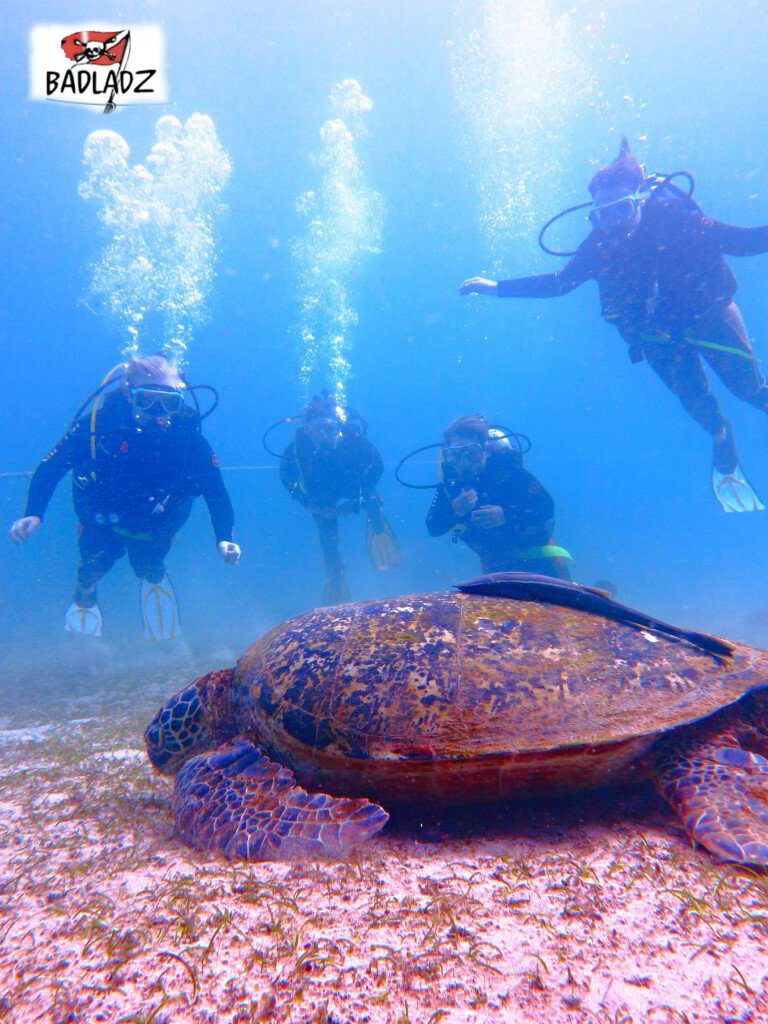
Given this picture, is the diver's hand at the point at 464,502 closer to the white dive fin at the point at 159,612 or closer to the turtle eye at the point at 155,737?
the turtle eye at the point at 155,737

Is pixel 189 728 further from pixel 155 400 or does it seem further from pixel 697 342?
pixel 697 342

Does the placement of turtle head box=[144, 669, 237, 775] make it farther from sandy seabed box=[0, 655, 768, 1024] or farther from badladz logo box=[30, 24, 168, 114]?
badladz logo box=[30, 24, 168, 114]

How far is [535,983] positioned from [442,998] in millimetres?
278

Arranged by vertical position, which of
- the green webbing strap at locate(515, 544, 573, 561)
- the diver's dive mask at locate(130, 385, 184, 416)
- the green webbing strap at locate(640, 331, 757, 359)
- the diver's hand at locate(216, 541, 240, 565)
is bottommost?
the green webbing strap at locate(515, 544, 573, 561)

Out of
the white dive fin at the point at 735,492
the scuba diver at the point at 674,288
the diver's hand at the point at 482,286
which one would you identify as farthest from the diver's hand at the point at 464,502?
the white dive fin at the point at 735,492

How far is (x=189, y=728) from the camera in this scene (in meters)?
3.16

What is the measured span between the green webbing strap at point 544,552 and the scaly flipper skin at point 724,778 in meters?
5.44

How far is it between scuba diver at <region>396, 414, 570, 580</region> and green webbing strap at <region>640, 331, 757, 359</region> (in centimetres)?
297

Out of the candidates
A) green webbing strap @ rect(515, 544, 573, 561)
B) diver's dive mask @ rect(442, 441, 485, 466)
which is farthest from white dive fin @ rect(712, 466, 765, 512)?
diver's dive mask @ rect(442, 441, 485, 466)

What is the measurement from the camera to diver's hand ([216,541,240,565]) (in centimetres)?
671

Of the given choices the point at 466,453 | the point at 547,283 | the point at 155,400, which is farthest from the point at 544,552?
the point at 155,400

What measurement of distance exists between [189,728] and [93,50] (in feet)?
64.0

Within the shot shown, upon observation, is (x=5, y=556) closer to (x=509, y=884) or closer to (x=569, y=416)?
(x=509, y=884)

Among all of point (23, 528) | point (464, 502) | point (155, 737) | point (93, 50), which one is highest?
point (93, 50)
